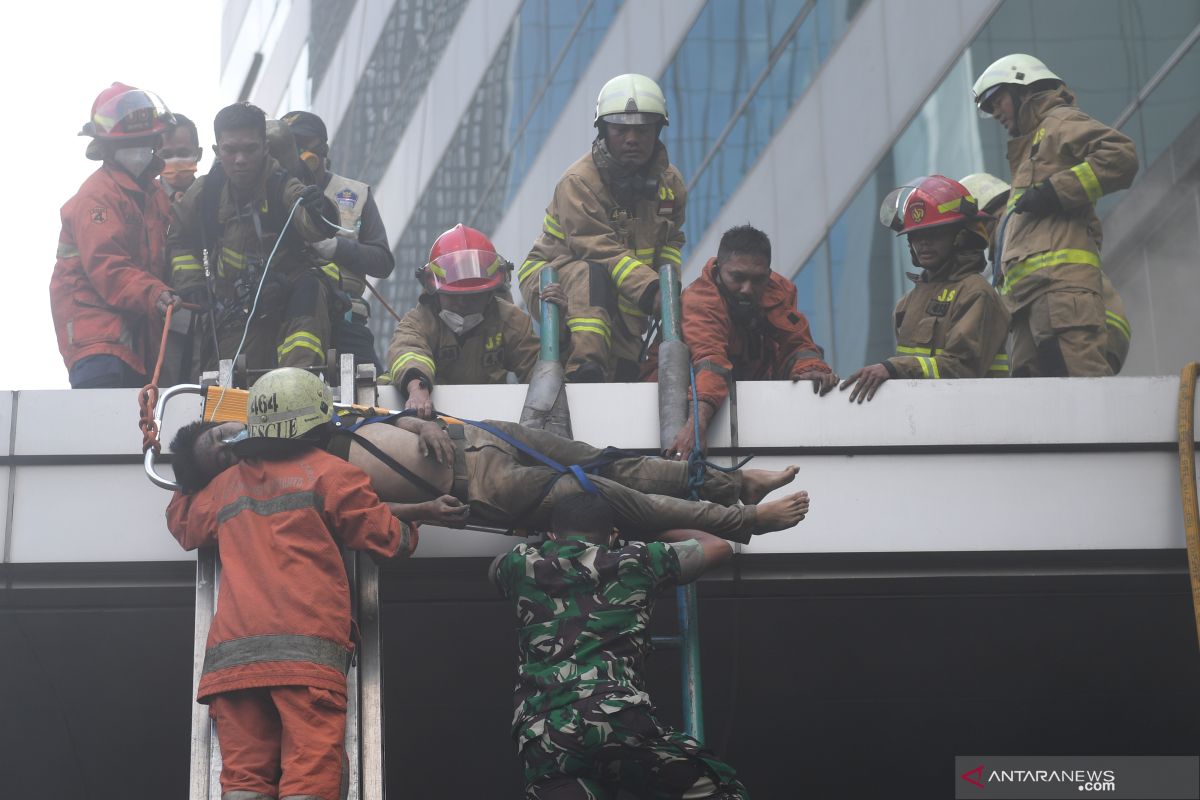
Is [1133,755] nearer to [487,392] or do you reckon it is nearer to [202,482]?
[487,392]

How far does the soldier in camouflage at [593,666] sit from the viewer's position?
192 inches

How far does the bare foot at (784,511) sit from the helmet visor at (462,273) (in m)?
1.94

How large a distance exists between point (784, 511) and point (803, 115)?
768 centimetres

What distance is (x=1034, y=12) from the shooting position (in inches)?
388

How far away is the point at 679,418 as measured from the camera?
19.6 feet

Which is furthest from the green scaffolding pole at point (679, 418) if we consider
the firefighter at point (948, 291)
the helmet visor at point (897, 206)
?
the helmet visor at point (897, 206)

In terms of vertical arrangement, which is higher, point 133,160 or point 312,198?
point 133,160

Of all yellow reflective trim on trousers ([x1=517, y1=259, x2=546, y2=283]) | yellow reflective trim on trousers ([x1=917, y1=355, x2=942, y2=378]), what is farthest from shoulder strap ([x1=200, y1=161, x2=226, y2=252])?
yellow reflective trim on trousers ([x1=917, y1=355, x2=942, y2=378])

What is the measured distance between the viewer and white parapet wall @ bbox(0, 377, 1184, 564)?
5.89 meters

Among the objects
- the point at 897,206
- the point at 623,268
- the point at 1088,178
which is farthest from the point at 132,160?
the point at 1088,178

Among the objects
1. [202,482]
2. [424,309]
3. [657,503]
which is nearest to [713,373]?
[657,503]

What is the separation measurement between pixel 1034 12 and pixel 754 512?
569 centimetres

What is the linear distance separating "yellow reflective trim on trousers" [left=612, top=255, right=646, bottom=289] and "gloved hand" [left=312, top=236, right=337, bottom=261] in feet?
4.27

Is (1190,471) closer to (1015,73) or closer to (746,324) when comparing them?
(746,324)
